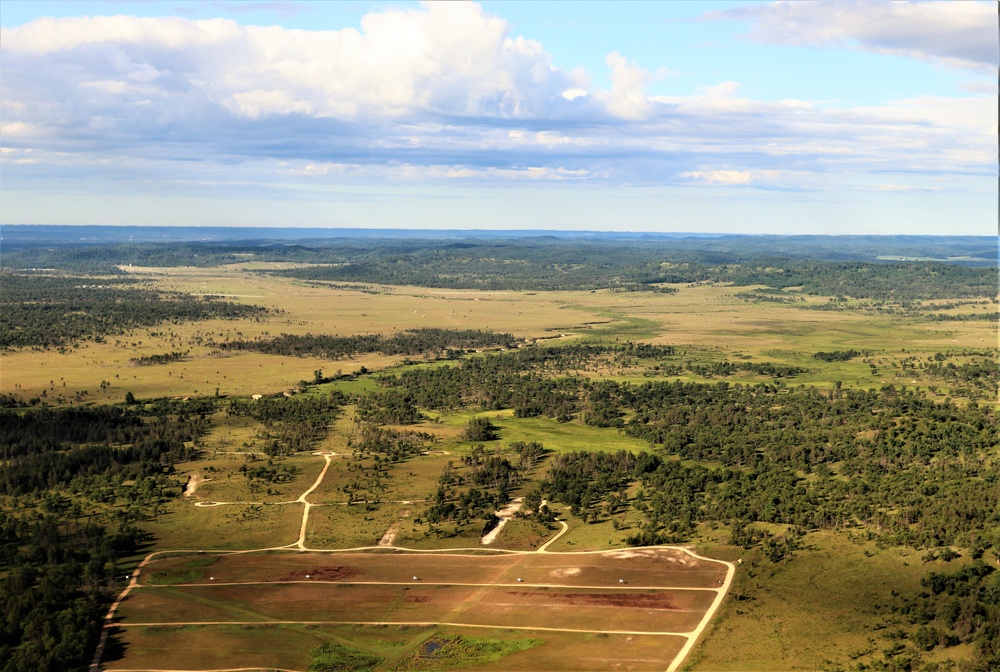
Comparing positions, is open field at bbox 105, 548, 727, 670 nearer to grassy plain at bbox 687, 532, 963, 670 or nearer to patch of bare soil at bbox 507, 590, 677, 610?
patch of bare soil at bbox 507, 590, 677, 610

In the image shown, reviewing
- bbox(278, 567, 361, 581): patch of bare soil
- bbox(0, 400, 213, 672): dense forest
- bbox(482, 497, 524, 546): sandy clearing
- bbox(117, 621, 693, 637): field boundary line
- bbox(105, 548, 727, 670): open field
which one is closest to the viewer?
bbox(105, 548, 727, 670): open field

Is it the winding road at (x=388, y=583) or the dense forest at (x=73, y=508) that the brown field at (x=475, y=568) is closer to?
the winding road at (x=388, y=583)

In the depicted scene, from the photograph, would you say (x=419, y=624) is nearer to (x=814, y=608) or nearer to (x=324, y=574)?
(x=324, y=574)

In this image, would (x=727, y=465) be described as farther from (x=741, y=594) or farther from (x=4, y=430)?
(x=4, y=430)

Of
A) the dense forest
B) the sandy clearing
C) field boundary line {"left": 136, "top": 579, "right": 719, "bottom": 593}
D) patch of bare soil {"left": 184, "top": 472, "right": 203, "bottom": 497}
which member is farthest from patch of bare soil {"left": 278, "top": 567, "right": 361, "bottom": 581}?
patch of bare soil {"left": 184, "top": 472, "right": 203, "bottom": 497}

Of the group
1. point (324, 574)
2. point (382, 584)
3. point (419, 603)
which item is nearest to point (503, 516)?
point (382, 584)
